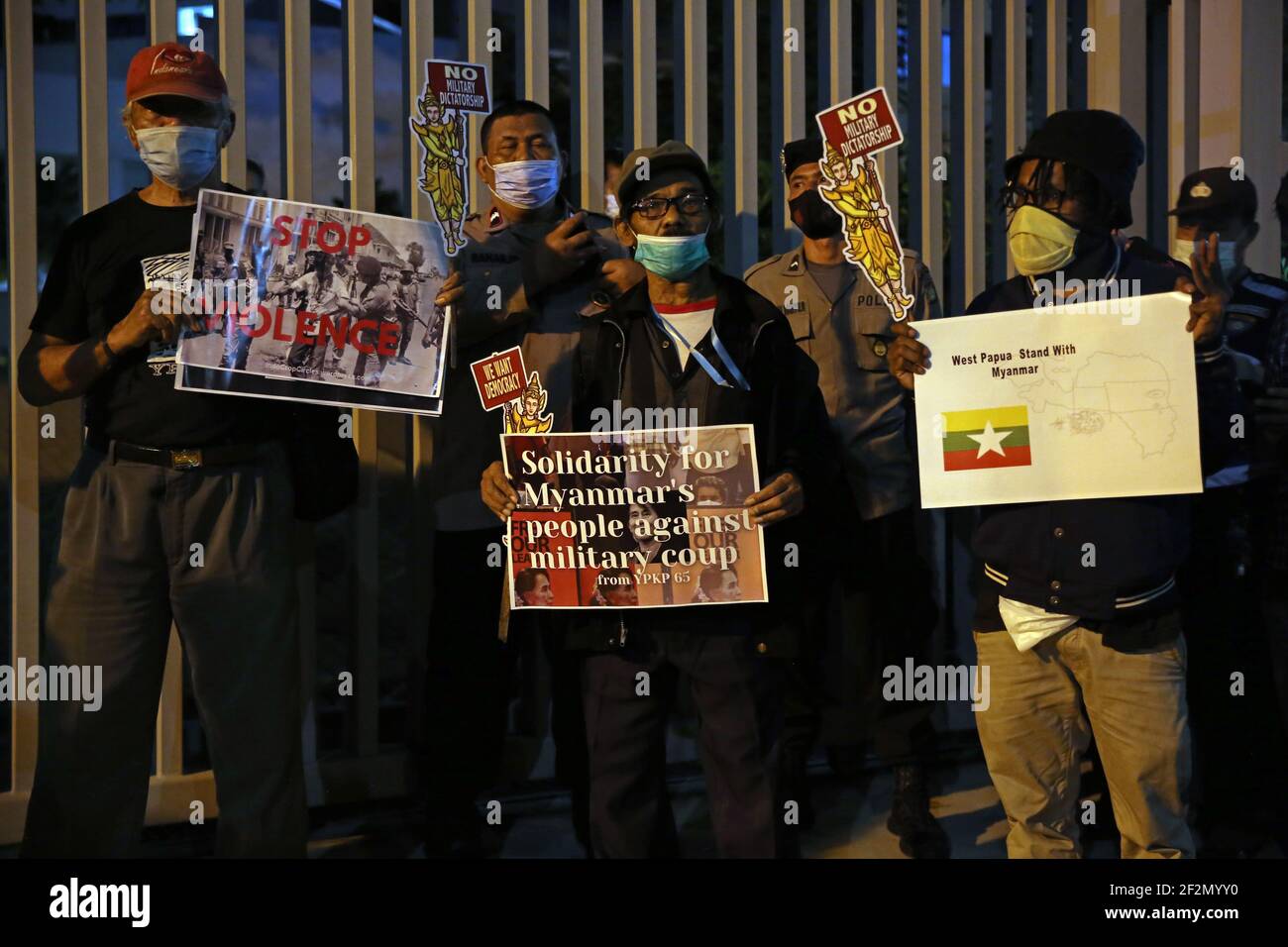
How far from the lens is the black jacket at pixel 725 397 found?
367cm

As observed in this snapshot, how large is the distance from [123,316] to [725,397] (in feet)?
5.24

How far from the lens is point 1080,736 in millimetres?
3682

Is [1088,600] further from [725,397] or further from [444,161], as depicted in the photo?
[444,161]

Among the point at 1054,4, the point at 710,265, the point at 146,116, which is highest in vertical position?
the point at 1054,4

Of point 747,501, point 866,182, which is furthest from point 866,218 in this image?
point 747,501

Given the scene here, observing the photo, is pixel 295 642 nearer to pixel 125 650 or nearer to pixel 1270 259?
pixel 125 650

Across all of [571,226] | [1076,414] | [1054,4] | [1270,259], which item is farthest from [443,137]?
[1270,259]

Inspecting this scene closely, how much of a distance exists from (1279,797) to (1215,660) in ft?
1.51

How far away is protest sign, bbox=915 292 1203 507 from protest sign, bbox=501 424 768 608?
524mm

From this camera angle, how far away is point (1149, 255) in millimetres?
4160

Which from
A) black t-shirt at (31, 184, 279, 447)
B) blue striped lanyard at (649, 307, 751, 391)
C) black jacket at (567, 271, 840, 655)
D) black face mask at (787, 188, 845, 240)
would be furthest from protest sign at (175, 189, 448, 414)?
black face mask at (787, 188, 845, 240)

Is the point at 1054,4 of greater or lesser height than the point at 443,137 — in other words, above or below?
above

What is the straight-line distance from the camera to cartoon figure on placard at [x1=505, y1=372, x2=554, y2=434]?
388 cm

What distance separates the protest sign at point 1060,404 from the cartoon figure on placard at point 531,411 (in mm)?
995
